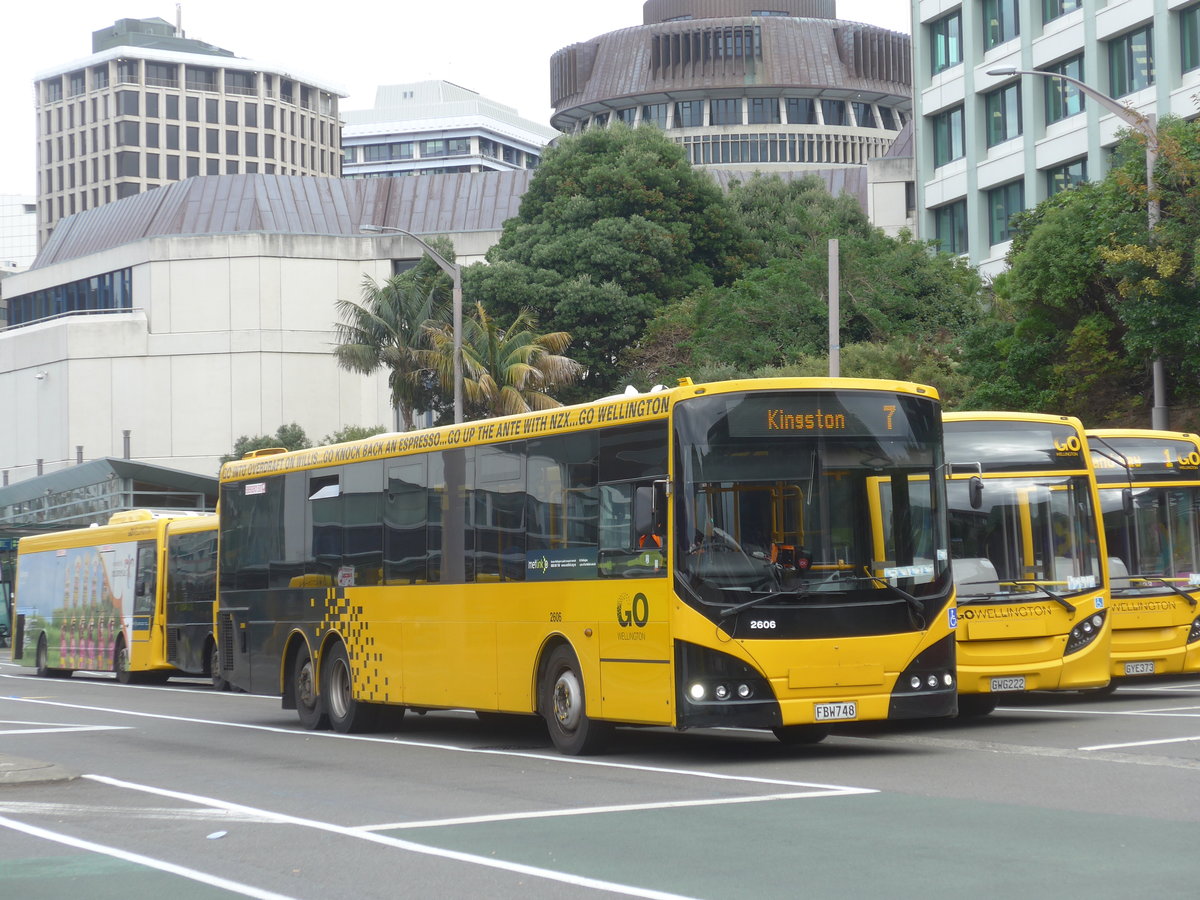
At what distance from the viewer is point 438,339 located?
1943 inches

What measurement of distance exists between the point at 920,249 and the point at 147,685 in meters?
22.4

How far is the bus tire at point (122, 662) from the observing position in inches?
1336

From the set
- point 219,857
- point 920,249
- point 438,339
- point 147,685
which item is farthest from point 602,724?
point 438,339

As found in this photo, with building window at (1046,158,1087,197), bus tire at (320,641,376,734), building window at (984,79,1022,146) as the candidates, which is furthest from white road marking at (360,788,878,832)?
building window at (984,79,1022,146)

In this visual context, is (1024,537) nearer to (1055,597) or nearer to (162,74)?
(1055,597)

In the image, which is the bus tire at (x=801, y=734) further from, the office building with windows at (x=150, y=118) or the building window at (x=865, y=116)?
the office building with windows at (x=150, y=118)

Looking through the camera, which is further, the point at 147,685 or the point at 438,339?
the point at 438,339

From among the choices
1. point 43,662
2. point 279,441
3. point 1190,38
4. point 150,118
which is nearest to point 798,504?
point 43,662

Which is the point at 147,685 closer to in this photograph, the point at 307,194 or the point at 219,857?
the point at 219,857

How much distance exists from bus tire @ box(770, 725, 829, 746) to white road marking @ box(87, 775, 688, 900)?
4.97m

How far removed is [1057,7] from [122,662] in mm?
37226

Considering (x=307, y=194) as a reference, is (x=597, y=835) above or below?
below

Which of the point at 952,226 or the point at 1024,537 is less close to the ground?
the point at 952,226

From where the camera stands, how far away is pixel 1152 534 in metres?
20.4
